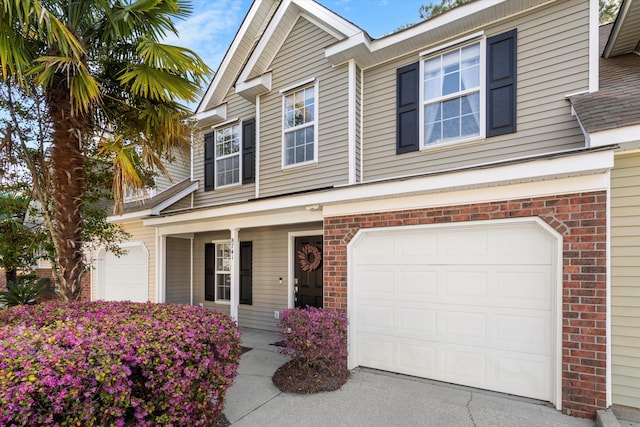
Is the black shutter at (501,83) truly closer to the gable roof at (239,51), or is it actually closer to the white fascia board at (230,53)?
the gable roof at (239,51)

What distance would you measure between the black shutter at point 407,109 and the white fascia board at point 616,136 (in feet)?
8.37

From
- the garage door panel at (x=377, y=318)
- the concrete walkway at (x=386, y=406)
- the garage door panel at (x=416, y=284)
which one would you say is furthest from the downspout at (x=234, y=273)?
the garage door panel at (x=416, y=284)

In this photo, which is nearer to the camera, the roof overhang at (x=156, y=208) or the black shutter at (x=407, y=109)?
the black shutter at (x=407, y=109)

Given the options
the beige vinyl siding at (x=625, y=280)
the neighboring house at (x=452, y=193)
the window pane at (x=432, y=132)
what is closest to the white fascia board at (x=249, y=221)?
the neighboring house at (x=452, y=193)

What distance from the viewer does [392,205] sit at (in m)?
5.02

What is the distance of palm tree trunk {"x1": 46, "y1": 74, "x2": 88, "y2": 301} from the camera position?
5.12m

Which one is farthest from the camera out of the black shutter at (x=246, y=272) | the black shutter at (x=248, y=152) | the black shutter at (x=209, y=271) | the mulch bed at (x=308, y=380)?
the black shutter at (x=209, y=271)

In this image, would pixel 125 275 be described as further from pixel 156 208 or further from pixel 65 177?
pixel 65 177

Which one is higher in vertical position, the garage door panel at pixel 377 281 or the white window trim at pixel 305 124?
the white window trim at pixel 305 124

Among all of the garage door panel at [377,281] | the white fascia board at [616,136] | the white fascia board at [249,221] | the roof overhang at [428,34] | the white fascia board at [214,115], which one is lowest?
the garage door panel at [377,281]

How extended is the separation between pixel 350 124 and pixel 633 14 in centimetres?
456

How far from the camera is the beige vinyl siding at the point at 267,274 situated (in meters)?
8.00

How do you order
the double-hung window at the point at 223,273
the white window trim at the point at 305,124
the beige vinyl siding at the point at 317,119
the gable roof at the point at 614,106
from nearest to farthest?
the gable roof at the point at 614,106 → the beige vinyl siding at the point at 317,119 → the white window trim at the point at 305,124 → the double-hung window at the point at 223,273

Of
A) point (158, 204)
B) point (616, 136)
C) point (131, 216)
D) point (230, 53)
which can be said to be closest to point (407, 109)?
point (616, 136)
